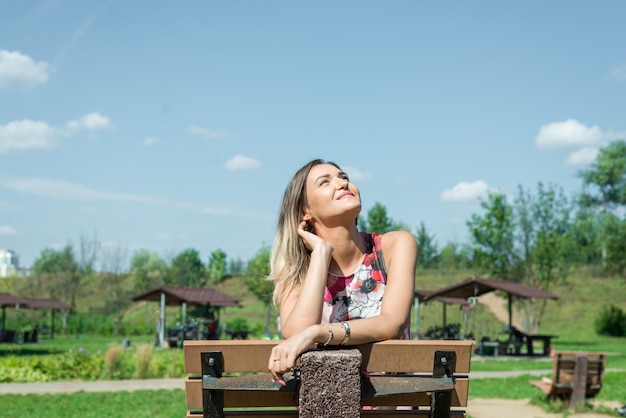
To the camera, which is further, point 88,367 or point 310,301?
point 88,367

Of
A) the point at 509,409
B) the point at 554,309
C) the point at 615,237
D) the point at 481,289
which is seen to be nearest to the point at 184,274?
the point at 554,309

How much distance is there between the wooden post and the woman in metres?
8.04

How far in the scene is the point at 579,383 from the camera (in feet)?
33.7

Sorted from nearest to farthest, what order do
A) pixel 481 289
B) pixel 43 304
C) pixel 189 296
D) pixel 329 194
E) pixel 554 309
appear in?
pixel 329 194, pixel 481 289, pixel 189 296, pixel 43 304, pixel 554 309

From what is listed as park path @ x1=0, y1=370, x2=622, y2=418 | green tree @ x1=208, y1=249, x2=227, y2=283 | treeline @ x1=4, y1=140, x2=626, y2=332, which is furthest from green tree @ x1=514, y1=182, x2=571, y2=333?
green tree @ x1=208, y1=249, x2=227, y2=283

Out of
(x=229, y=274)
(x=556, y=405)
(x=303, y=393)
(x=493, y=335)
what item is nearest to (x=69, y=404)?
(x=556, y=405)

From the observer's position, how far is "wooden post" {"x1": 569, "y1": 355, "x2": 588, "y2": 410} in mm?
10195

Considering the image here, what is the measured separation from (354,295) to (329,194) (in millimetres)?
394

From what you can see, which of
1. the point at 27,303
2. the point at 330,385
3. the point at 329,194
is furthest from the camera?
the point at 27,303

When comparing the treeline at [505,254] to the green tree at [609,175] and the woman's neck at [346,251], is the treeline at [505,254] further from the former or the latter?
the woman's neck at [346,251]

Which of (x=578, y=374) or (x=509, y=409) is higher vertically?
(x=578, y=374)

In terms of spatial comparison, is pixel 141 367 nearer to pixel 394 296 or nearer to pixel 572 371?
pixel 572 371

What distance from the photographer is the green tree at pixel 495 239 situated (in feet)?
130

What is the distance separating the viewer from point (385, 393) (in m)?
2.42
